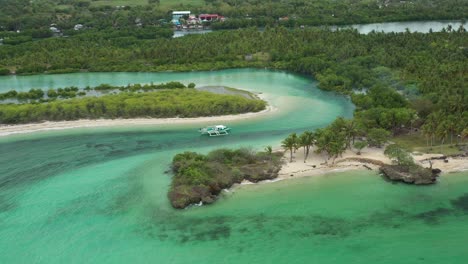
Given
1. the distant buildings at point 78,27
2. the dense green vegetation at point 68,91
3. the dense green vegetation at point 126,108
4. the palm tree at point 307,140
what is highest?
the distant buildings at point 78,27

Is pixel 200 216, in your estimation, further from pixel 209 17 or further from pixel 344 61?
pixel 209 17

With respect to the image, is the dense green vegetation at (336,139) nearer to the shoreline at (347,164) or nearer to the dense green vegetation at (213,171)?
the shoreline at (347,164)

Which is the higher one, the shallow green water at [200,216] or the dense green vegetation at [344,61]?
the dense green vegetation at [344,61]

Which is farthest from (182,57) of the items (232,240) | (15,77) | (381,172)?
(232,240)

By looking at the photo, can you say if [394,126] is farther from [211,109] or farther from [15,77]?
[15,77]

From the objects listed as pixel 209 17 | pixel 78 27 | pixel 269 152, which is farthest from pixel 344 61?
pixel 78 27

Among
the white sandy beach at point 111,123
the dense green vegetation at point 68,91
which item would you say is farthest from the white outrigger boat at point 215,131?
the dense green vegetation at point 68,91
